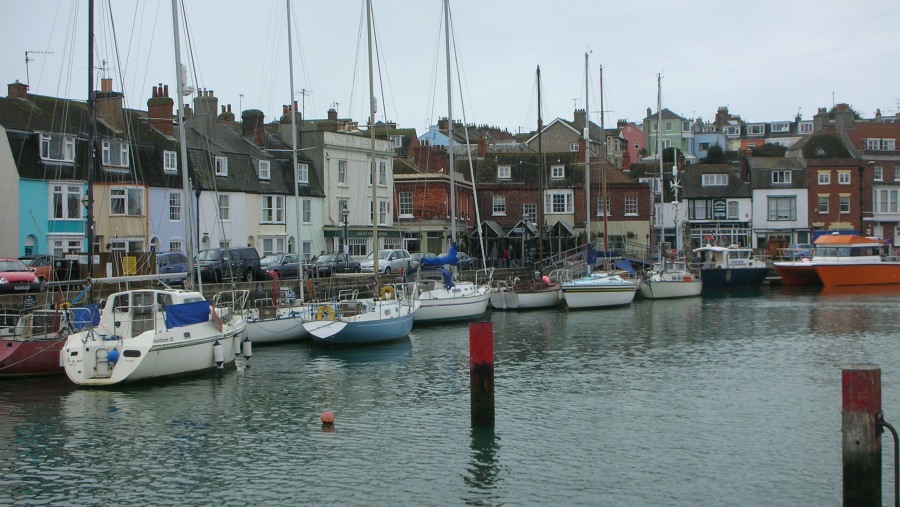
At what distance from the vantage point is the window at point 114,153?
159ft

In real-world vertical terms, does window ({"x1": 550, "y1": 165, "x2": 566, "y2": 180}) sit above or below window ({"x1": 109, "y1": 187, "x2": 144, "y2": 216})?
above

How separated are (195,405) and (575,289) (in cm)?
2914

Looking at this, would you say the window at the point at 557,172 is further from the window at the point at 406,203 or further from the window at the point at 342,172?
the window at the point at 342,172

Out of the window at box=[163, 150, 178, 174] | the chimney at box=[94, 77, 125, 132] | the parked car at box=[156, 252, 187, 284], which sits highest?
the chimney at box=[94, 77, 125, 132]

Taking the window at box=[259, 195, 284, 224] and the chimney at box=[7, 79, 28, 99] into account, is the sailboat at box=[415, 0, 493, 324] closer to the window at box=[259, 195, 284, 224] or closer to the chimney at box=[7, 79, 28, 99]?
the window at box=[259, 195, 284, 224]

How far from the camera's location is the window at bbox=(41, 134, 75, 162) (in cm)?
4684

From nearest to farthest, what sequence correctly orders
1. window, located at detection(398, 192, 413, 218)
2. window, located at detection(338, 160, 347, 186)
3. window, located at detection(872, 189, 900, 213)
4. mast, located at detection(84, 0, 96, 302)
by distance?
mast, located at detection(84, 0, 96, 302) → window, located at detection(338, 160, 347, 186) → window, located at detection(398, 192, 413, 218) → window, located at detection(872, 189, 900, 213)

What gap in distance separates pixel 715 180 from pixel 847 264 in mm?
19359

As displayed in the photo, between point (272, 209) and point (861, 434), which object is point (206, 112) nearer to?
point (272, 209)

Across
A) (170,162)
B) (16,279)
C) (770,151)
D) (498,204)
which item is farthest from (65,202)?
(770,151)

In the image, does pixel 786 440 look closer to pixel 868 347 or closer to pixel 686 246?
pixel 868 347

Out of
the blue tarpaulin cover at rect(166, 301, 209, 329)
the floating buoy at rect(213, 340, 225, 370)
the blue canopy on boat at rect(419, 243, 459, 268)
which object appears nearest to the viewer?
the blue tarpaulin cover at rect(166, 301, 209, 329)

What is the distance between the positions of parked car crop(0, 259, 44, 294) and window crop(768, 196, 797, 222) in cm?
6546

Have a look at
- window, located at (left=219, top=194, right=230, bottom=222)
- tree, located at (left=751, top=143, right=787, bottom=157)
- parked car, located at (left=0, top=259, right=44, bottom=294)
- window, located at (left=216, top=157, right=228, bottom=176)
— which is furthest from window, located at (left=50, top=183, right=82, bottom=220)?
tree, located at (left=751, top=143, right=787, bottom=157)
